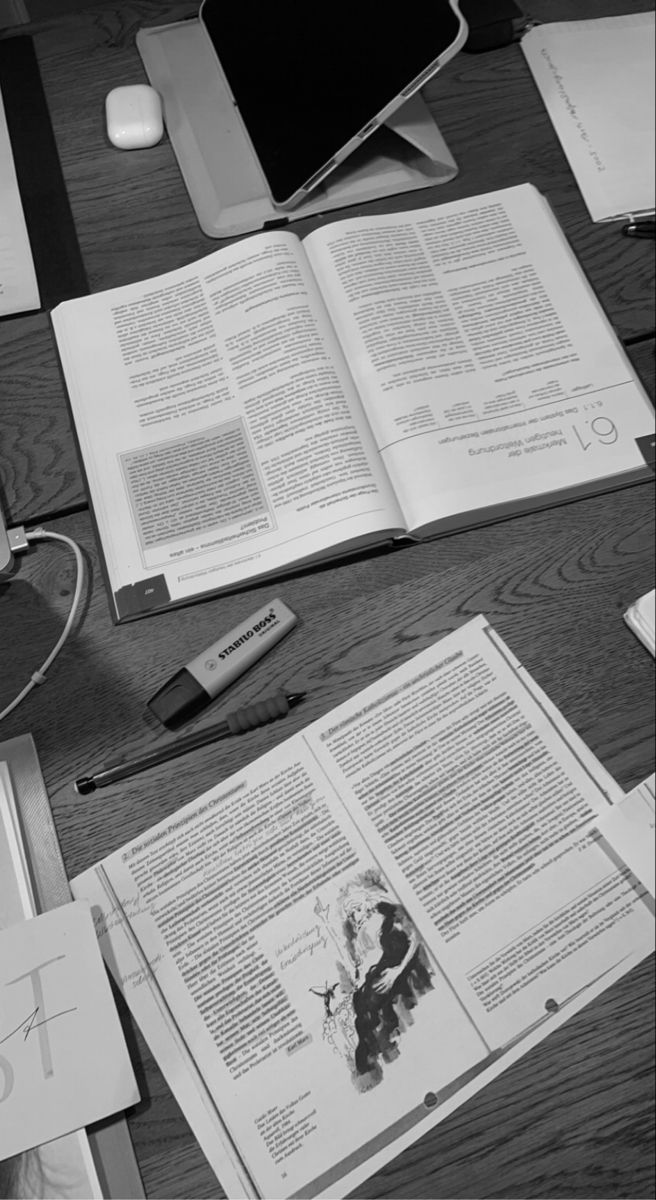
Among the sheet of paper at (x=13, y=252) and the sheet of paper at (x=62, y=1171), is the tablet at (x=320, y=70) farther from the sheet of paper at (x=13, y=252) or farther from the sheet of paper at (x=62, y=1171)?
the sheet of paper at (x=62, y=1171)

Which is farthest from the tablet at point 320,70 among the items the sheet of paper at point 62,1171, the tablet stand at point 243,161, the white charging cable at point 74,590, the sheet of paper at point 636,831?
the sheet of paper at point 62,1171

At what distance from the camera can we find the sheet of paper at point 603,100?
3.08 ft

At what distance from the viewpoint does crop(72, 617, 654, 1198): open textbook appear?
24.4 inches

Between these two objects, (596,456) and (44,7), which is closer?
(596,456)

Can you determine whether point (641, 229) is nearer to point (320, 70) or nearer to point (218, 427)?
point (320, 70)

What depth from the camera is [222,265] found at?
34.5 inches

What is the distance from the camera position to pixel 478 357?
2.74 ft

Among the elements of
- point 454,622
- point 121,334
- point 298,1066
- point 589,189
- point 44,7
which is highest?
point 44,7

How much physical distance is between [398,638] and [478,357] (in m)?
0.28

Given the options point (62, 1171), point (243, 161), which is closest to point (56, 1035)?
point (62, 1171)

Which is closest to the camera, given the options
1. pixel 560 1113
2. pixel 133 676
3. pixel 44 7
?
pixel 560 1113

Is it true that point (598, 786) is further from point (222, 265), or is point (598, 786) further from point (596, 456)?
point (222, 265)

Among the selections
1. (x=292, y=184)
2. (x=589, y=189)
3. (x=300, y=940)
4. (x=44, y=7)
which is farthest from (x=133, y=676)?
(x=44, y=7)

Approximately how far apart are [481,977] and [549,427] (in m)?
0.46
